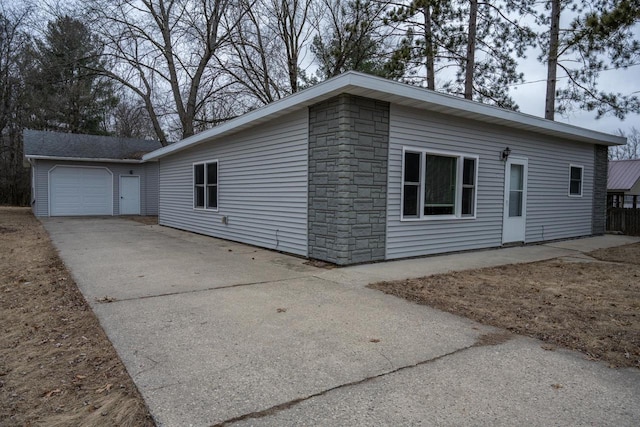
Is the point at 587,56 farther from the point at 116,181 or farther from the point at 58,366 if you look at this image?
the point at 116,181

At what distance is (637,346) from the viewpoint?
132 inches

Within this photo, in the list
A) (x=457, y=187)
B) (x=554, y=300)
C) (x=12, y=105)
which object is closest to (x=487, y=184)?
(x=457, y=187)

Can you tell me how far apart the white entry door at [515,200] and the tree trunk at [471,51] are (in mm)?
5066

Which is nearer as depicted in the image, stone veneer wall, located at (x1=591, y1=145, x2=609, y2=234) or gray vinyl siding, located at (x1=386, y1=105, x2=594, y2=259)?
gray vinyl siding, located at (x1=386, y1=105, x2=594, y2=259)

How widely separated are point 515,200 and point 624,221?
24.3 ft

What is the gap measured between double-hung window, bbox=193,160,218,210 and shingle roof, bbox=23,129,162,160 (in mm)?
8898

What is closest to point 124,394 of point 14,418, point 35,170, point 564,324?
point 14,418

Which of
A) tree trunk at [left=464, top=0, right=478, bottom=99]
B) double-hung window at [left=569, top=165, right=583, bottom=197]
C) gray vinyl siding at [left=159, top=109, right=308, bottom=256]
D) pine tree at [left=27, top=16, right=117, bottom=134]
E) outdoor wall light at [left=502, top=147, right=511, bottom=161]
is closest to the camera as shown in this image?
gray vinyl siding at [left=159, top=109, right=308, bottom=256]

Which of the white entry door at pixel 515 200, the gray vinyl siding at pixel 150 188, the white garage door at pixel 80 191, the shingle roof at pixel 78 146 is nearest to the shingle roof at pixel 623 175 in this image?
the white entry door at pixel 515 200

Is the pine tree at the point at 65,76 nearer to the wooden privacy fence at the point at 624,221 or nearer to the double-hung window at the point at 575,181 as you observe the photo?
the double-hung window at the point at 575,181

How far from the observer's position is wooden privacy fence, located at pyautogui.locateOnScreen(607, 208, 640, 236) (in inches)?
534

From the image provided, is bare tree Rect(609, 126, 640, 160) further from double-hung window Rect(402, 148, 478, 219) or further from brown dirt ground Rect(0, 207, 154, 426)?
brown dirt ground Rect(0, 207, 154, 426)

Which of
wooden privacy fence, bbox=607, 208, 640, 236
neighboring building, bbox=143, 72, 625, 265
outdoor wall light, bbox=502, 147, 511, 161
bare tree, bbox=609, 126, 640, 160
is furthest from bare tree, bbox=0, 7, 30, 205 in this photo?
bare tree, bbox=609, 126, 640, 160

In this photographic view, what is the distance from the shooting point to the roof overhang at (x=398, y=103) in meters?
6.09
